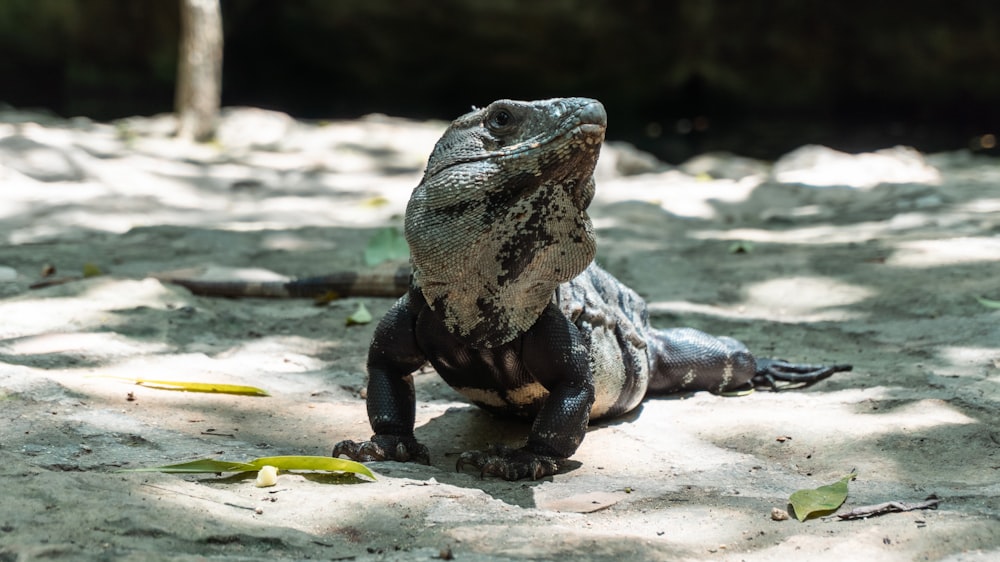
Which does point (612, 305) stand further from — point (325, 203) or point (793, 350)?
point (325, 203)

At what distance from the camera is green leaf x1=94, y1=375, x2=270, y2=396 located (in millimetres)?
4273

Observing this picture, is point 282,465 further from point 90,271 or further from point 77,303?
point 90,271

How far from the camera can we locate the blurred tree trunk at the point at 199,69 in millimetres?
13086

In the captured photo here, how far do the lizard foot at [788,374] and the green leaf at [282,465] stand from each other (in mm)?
2326

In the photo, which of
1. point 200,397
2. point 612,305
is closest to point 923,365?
point 612,305

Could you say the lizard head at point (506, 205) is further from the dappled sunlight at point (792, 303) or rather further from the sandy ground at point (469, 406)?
the dappled sunlight at point (792, 303)

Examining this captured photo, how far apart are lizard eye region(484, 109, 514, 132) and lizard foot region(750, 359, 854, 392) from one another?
2.11 meters

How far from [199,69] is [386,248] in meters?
7.42

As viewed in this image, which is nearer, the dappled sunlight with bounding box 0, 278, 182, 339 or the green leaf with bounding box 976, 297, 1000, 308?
the dappled sunlight with bounding box 0, 278, 182, 339

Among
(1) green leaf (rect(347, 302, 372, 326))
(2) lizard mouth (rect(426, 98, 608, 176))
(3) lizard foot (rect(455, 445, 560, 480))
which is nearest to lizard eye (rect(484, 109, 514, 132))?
(2) lizard mouth (rect(426, 98, 608, 176))

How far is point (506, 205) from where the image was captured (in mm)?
3443

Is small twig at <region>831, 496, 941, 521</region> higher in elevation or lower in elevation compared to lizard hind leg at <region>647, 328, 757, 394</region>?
higher

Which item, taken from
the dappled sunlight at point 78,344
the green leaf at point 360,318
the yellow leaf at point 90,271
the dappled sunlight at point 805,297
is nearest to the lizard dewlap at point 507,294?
the dappled sunlight at point 78,344

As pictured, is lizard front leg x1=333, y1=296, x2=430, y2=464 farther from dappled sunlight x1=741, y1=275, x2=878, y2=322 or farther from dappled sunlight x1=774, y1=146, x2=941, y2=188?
dappled sunlight x1=774, y1=146, x2=941, y2=188
